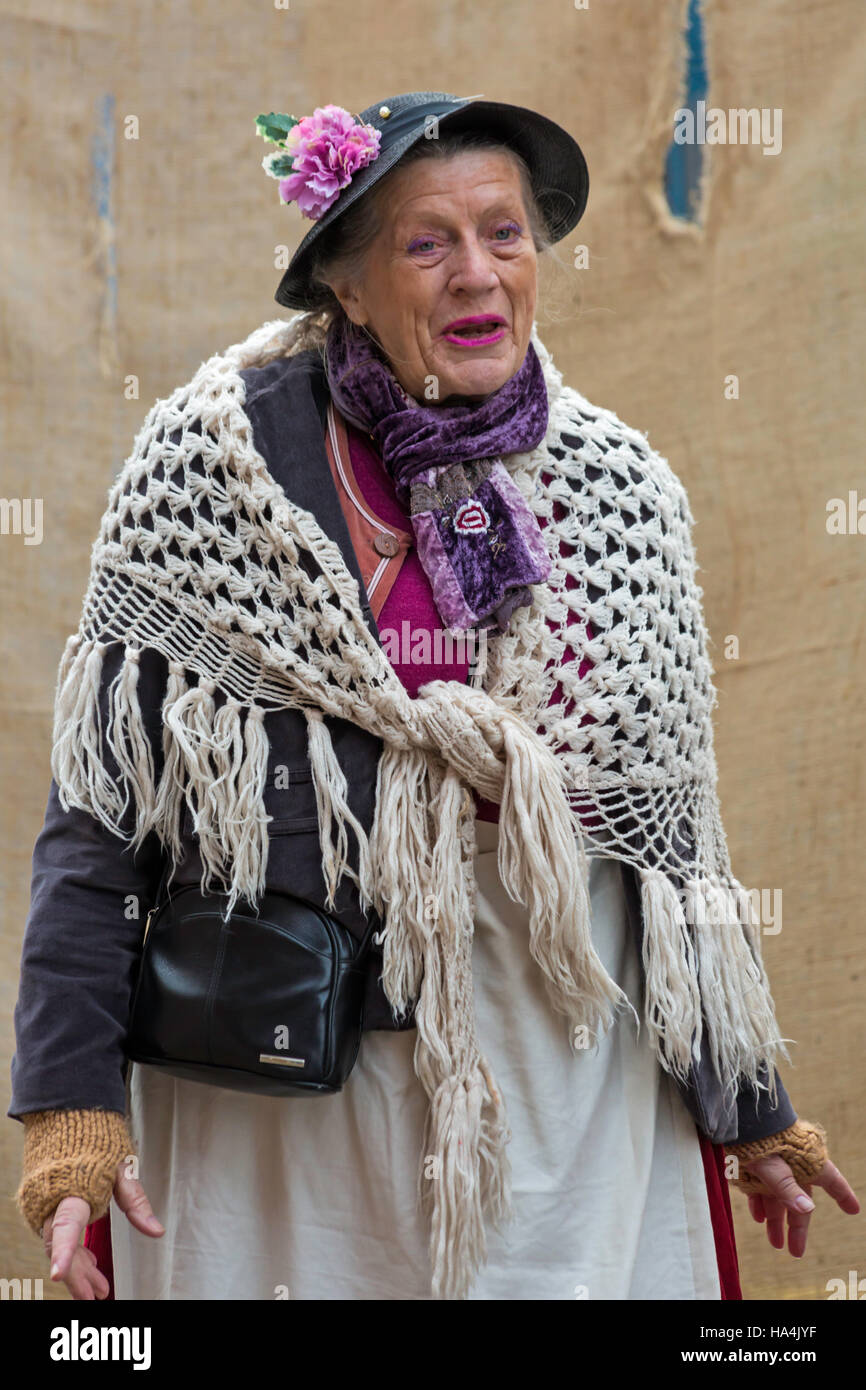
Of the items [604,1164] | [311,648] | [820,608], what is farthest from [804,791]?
[311,648]

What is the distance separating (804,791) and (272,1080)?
5.15 ft

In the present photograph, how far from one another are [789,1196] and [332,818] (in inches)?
27.2

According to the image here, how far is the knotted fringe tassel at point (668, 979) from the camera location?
1.74m

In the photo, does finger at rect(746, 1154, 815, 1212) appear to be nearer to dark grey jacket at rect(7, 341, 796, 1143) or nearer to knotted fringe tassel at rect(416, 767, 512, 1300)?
dark grey jacket at rect(7, 341, 796, 1143)

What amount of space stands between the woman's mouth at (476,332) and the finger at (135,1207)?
0.95 metres

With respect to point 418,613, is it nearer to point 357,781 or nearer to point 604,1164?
point 357,781

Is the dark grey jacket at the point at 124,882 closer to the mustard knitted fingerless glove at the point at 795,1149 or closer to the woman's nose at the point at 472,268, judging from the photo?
the mustard knitted fingerless glove at the point at 795,1149

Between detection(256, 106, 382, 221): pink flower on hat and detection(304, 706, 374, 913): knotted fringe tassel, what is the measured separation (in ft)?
1.86

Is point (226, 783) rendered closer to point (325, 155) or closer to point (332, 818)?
point (332, 818)

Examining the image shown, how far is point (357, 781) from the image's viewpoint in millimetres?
1690

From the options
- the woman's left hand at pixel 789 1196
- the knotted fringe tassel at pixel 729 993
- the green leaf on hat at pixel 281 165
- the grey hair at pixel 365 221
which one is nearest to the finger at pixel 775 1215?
the woman's left hand at pixel 789 1196

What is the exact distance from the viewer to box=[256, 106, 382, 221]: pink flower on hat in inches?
67.0

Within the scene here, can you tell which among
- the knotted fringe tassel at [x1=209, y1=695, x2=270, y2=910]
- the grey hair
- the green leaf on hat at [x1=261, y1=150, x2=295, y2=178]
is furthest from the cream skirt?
the green leaf on hat at [x1=261, y1=150, x2=295, y2=178]

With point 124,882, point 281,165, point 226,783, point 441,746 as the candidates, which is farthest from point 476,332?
point 124,882
